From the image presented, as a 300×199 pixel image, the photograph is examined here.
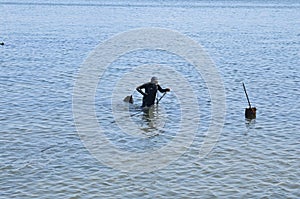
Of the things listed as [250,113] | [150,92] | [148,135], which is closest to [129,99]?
[150,92]

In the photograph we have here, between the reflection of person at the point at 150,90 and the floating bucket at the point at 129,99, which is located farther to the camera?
the floating bucket at the point at 129,99

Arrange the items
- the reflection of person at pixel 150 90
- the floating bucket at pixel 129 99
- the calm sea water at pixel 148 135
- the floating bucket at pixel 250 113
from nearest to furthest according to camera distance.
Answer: the calm sea water at pixel 148 135
the floating bucket at pixel 250 113
the reflection of person at pixel 150 90
the floating bucket at pixel 129 99

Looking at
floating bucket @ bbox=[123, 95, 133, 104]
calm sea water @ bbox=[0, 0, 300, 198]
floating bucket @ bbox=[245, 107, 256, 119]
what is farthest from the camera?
floating bucket @ bbox=[123, 95, 133, 104]

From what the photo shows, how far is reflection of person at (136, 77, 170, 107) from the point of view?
94.3ft

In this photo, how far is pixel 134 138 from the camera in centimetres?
2472

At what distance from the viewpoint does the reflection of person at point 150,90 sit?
28.8 m

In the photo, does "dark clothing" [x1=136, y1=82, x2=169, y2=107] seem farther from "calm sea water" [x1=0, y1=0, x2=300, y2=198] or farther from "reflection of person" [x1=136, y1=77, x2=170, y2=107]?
"calm sea water" [x1=0, y1=0, x2=300, y2=198]

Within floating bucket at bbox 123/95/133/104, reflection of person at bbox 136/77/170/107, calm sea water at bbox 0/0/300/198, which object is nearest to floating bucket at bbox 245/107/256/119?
calm sea water at bbox 0/0/300/198

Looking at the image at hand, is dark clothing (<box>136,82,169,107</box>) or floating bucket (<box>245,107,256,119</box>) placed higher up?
dark clothing (<box>136,82,169,107</box>)

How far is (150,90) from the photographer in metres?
29.0

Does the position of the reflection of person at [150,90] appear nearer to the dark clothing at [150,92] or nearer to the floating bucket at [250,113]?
the dark clothing at [150,92]

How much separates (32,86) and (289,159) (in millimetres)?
19949

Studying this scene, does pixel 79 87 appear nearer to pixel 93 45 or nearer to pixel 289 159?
pixel 289 159

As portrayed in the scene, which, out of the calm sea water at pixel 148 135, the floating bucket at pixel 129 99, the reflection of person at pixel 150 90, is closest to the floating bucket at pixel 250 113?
the calm sea water at pixel 148 135
